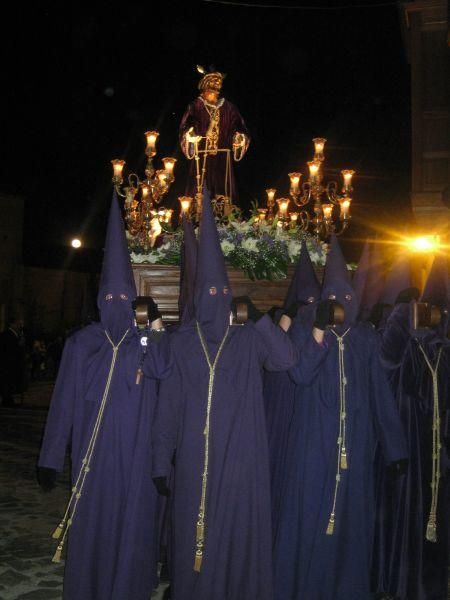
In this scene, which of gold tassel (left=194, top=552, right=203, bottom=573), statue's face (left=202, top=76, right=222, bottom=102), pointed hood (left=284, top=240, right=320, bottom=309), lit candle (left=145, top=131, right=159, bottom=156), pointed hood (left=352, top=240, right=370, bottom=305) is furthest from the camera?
lit candle (left=145, top=131, right=159, bottom=156)

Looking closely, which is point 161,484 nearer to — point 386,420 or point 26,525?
point 386,420

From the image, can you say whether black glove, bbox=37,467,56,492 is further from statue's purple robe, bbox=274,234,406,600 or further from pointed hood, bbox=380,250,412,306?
pointed hood, bbox=380,250,412,306

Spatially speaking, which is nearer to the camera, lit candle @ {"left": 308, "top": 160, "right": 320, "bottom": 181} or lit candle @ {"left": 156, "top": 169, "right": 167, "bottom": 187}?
lit candle @ {"left": 308, "top": 160, "right": 320, "bottom": 181}

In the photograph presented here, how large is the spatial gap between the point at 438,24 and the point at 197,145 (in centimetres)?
470

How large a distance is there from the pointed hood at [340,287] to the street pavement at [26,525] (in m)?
2.45

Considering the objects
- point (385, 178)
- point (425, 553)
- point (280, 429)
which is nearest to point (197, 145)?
point (280, 429)

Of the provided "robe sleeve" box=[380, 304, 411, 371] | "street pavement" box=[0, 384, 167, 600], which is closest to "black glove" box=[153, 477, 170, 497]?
"street pavement" box=[0, 384, 167, 600]

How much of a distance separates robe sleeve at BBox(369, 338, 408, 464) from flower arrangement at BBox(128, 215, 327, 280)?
1.75 m

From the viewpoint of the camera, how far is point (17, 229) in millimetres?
29406

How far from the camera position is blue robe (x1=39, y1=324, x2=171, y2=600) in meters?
3.76

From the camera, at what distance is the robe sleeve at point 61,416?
13.0 ft

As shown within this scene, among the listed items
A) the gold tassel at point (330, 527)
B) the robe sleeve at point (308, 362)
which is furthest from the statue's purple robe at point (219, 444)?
the gold tassel at point (330, 527)

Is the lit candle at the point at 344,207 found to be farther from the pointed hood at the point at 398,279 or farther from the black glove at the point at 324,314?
the black glove at the point at 324,314

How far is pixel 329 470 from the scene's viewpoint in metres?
3.89
